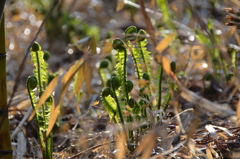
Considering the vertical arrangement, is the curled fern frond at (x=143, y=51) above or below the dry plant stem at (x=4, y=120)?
above

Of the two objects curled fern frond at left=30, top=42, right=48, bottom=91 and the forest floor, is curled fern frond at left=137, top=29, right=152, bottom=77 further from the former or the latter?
curled fern frond at left=30, top=42, right=48, bottom=91

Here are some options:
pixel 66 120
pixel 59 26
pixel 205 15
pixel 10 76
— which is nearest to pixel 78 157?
pixel 66 120

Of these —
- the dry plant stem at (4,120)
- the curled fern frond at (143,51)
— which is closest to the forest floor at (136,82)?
the curled fern frond at (143,51)

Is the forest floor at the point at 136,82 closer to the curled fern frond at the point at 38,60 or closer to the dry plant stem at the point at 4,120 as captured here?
the curled fern frond at the point at 38,60

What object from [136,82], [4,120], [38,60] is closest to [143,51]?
[38,60]

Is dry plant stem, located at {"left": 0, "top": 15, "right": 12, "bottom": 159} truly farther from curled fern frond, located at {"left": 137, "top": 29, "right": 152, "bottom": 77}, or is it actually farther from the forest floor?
curled fern frond, located at {"left": 137, "top": 29, "right": 152, "bottom": 77}

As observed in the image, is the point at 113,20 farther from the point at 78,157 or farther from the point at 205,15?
the point at 78,157

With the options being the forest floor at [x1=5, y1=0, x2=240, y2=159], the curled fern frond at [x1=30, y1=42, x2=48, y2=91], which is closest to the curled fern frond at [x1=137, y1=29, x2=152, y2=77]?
the forest floor at [x1=5, y1=0, x2=240, y2=159]

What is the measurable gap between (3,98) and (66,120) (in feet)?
2.38

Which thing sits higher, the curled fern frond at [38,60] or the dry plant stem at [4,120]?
the curled fern frond at [38,60]

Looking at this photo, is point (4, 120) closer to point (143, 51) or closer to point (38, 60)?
point (38, 60)

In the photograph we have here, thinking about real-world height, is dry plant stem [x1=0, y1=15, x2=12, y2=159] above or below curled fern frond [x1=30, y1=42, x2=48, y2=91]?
below

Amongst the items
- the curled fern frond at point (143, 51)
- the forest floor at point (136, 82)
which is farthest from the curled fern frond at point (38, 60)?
the curled fern frond at point (143, 51)

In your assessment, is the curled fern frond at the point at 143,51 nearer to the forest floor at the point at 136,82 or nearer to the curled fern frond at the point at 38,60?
the forest floor at the point at 136,82
